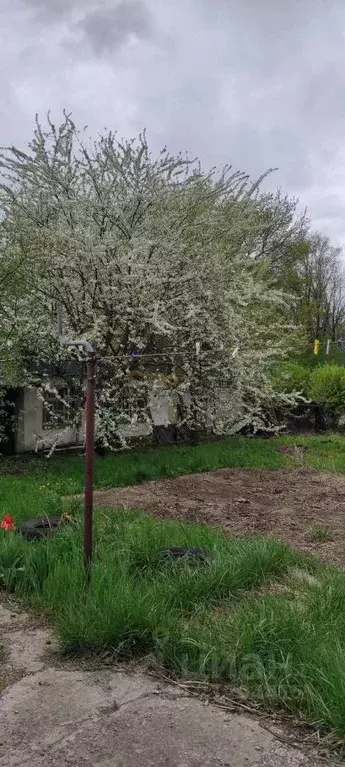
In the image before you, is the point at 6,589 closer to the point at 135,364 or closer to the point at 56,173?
the point at 135,364

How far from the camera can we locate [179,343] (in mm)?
10500

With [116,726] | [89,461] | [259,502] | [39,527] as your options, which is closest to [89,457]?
[89,461]

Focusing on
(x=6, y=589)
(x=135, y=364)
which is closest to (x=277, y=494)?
(x=135, y=364)

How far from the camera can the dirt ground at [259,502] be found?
5.62 m

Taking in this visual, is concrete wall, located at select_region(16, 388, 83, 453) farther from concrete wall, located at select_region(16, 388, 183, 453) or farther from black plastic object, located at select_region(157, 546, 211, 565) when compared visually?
black plastic object, located at select_region(157, 546, 211, 565)

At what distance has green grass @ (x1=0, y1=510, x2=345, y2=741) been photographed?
8.71 feet

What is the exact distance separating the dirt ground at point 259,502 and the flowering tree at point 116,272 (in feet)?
6.03

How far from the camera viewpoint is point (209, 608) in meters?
3.50

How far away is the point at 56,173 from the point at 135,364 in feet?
10.6

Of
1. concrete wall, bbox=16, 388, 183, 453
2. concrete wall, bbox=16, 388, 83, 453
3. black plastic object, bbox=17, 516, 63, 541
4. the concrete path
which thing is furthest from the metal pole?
concrete wall, bbox=16, 388, 83, 453

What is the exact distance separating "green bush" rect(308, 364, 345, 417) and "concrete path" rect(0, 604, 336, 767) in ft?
46.3

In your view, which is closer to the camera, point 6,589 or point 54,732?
point 54,732

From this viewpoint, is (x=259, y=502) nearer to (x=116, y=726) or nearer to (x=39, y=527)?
(x=39, y=527)

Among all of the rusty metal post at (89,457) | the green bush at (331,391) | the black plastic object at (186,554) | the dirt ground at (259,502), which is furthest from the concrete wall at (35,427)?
the rusty metal post at (89,457)
